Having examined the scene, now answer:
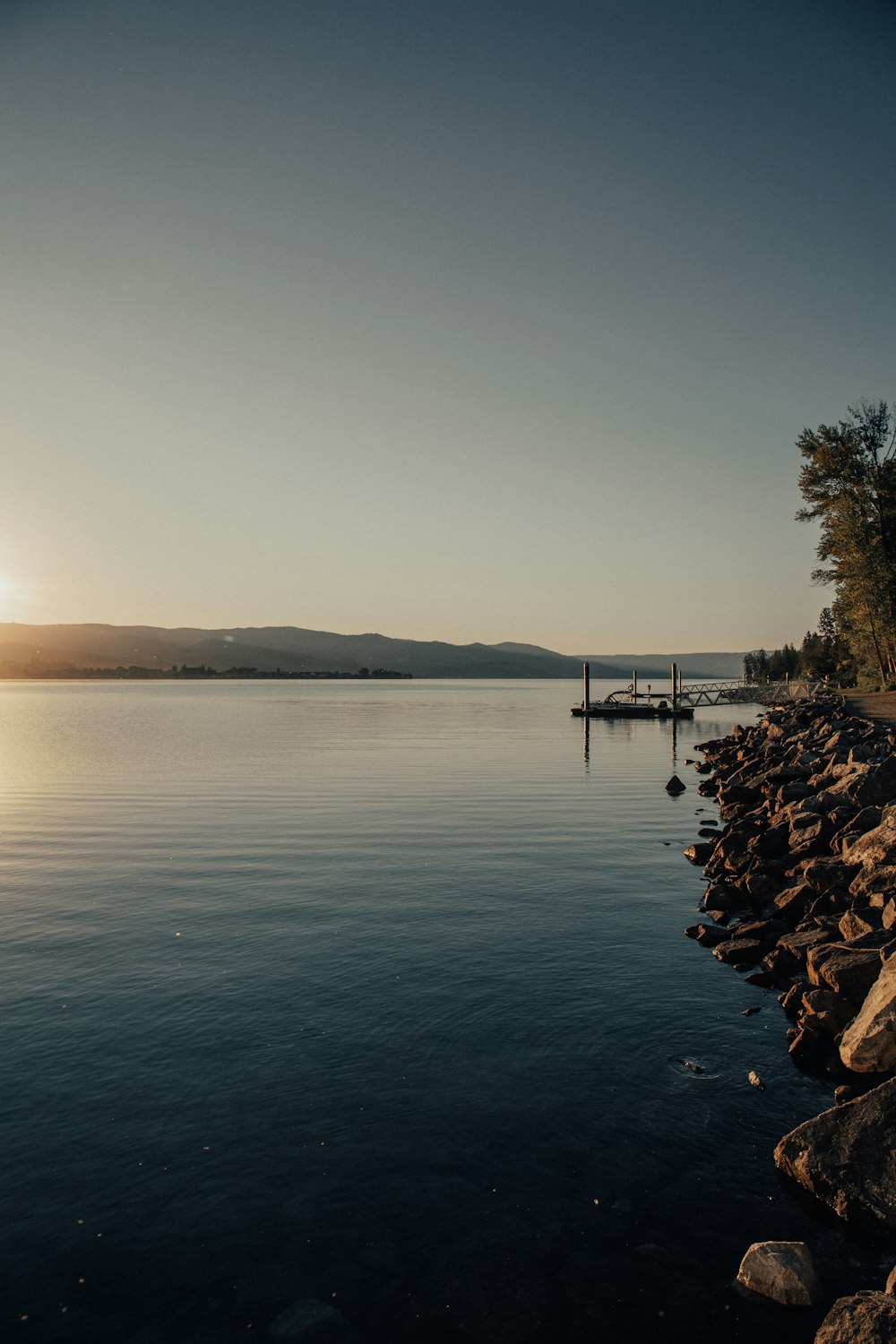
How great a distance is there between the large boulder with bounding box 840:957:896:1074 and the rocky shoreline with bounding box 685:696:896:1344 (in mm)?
15

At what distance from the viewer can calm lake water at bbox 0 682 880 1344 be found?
5.70 m

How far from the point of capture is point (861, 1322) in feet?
15.8

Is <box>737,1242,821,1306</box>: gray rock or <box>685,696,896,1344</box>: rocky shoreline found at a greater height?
<box>685,696,896,1344</box>: rocky shoreline

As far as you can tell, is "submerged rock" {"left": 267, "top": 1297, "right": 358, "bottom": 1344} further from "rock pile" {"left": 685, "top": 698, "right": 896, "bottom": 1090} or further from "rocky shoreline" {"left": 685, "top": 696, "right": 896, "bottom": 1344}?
"rock pile" {"left": 685, "top": 698, "right": 896, "bottom": 1090}

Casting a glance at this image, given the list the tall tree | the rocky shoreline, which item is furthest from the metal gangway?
the rocky shoreline

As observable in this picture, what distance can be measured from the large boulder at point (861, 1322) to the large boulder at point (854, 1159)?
1330 millimetres

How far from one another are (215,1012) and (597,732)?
190 feet

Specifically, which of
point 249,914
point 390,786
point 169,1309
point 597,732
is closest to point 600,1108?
point 169,1309

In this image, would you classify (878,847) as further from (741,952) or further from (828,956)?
(828,956)

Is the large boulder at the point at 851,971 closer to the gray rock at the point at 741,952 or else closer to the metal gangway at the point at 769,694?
the gray rock at the point at 741,952

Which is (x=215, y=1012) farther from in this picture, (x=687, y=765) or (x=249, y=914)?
(x=687, y=765)

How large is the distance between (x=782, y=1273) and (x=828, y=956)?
188 inches

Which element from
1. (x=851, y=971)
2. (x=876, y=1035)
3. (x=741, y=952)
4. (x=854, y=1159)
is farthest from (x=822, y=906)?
(x=854, y=1159)

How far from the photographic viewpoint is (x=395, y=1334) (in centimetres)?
530
